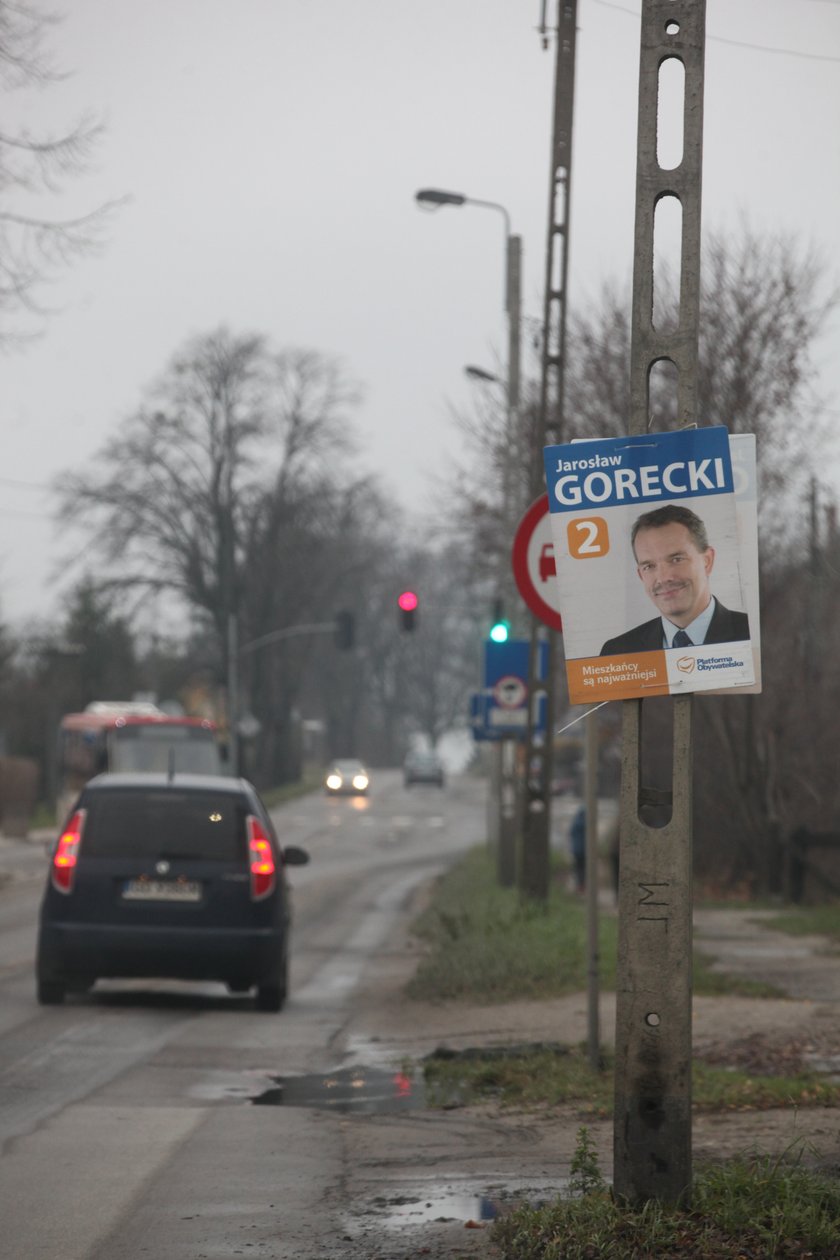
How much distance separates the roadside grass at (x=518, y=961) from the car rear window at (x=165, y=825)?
222 centimetres

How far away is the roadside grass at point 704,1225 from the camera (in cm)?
542

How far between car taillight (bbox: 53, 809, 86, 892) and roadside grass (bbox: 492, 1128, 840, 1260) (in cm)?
831

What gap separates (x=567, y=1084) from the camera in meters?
9.84

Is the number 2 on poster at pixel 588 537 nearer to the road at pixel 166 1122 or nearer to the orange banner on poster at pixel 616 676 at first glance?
the orange banner on poster at pixel 616 676

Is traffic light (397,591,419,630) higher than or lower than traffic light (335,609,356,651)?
lower

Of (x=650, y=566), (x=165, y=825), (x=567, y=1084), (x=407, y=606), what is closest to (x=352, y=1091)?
(x=567, y=1084)

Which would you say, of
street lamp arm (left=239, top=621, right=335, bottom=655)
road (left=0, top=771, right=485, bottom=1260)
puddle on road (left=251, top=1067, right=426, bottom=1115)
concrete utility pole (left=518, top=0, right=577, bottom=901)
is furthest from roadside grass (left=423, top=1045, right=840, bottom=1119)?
street lamp arm (left=239, top=621, right=335, bottom=655)

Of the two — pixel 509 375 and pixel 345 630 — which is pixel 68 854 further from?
pixel 345 630

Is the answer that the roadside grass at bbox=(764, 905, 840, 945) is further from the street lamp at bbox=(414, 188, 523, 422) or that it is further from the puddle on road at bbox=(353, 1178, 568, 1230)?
the puddle on road at bbox=(353, 1178, 568, 1230)

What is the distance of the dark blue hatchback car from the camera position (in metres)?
A: 13.8

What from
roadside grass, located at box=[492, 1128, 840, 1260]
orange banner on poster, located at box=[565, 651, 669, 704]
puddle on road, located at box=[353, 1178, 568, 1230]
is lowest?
puddle on road, located at box=[353, 1178, 568, 1230]

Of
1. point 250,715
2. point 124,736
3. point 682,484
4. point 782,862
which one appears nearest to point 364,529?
point 250,715

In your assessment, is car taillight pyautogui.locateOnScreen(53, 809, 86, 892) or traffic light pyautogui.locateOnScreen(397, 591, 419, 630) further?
traffic light pyautogui.locateOnScreen(397, 591, 419, 630)

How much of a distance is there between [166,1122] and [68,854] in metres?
5.34
